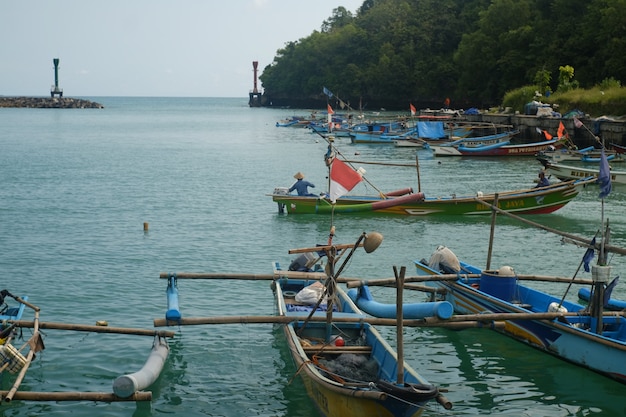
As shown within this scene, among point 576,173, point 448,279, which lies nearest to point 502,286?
point 448,279

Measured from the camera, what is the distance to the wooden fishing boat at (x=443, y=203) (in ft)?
88.3

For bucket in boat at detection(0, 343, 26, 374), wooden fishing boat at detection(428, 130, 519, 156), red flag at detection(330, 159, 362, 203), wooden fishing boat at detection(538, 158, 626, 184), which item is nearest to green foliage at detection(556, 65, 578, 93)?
wooden fishing boat at detection(428, 130, 519, 156)

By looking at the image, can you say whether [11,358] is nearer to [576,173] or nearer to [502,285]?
[502,285]

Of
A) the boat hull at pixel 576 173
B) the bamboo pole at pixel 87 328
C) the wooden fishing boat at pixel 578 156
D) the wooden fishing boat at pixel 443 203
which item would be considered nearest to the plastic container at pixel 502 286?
the bamboo pole at pixel 87 328

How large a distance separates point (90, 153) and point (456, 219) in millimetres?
40242

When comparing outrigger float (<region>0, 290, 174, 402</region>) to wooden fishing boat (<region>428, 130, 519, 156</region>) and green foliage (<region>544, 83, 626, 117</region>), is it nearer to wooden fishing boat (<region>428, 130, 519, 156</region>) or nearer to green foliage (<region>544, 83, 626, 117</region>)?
wooden fishing boat (<region>428, 130, 519, 156</region>)

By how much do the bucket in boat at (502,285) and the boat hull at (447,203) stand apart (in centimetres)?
1166

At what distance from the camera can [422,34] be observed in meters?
124

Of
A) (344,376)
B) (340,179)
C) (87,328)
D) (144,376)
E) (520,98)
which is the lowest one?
(144,376)

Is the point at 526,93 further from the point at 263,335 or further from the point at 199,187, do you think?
the point at 263,335

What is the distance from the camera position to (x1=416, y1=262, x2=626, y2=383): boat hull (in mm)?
12414

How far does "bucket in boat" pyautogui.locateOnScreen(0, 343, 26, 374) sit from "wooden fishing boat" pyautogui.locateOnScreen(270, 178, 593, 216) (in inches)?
627

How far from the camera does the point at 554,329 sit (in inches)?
524

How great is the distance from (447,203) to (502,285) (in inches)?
488
